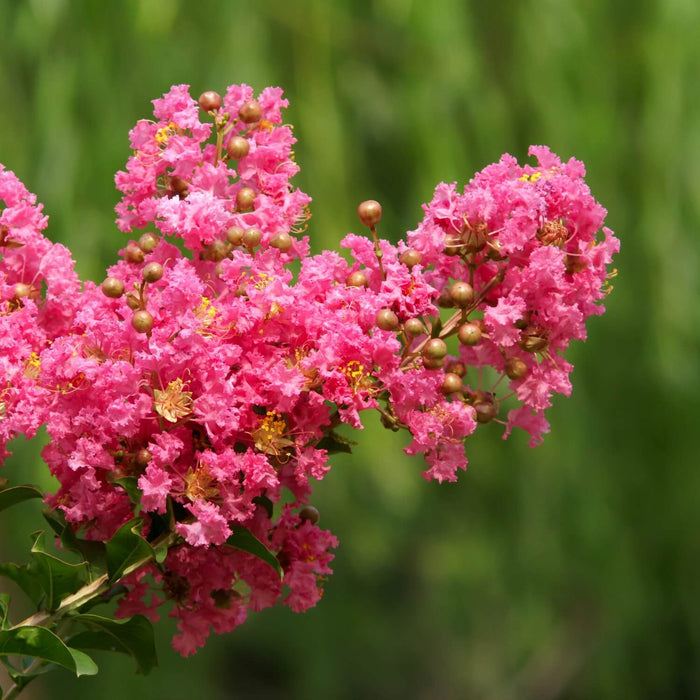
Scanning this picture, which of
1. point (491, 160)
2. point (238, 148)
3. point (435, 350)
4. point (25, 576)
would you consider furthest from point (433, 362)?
point (491, 160)

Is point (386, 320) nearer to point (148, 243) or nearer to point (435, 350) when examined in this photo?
point (435, 350)

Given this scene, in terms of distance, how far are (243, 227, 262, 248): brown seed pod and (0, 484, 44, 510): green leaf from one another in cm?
23

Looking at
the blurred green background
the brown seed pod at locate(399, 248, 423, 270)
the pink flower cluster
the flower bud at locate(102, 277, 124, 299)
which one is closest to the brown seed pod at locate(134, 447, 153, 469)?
the pink flower cluster

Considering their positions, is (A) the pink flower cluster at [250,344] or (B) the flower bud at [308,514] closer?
(A) the pink flower cluster at [250,344]

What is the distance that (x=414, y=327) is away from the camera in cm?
73

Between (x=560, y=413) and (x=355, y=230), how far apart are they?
0.55 meters

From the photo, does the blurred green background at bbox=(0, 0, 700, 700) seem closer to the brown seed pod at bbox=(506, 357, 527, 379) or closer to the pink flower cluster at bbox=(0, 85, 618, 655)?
the pink flower cluster at bbox=(0, 85, 618, 655)

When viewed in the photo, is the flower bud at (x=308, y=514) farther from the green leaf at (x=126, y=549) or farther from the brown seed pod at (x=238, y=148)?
the brown seed pod at (x=238, y=148)

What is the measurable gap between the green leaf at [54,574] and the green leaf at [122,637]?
2 centimetres

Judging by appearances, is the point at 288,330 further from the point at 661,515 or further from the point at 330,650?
the point at 330,650

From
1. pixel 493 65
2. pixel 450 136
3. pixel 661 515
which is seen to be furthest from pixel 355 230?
pixel 661 515

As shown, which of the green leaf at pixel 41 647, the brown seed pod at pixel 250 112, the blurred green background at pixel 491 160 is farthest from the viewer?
the blurred green background at pixel 491 160

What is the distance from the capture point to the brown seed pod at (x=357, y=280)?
0.77 meters

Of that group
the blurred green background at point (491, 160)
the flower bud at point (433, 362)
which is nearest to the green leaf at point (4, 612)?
the flower bud at point (433, 362)
